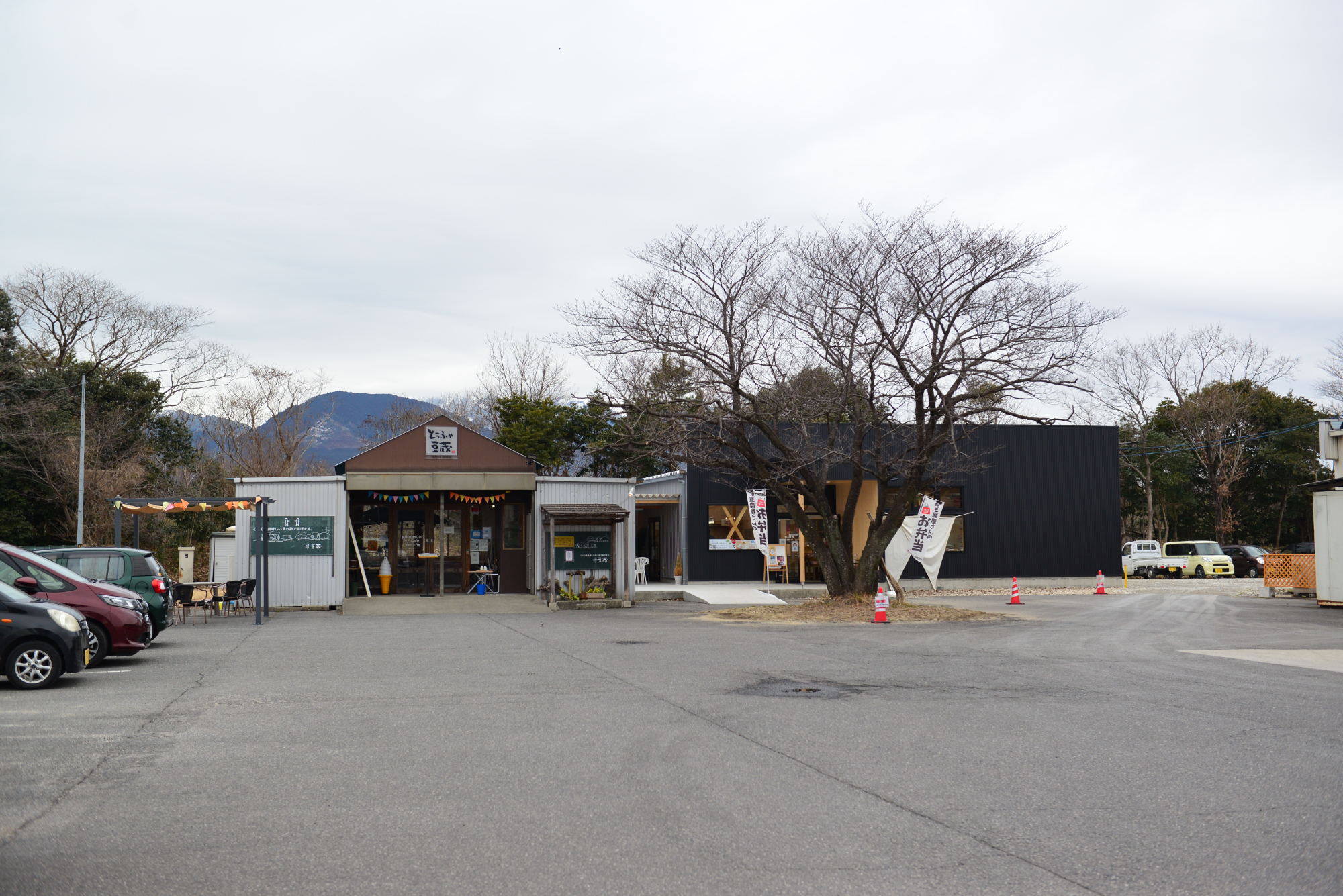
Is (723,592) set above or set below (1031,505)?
below

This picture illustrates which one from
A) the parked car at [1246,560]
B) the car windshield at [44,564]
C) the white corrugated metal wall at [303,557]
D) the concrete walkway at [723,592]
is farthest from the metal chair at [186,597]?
the parked car at [1246,560]

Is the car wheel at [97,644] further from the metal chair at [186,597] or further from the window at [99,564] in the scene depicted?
the metal chair at [186,597]

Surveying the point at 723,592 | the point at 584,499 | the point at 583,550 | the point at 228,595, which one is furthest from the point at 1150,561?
the point at 228,595

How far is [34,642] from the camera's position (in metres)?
11.1

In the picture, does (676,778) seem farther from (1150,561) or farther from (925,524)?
(1150,561)

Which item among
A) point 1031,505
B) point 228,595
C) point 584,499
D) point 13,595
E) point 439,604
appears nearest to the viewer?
point 13,595

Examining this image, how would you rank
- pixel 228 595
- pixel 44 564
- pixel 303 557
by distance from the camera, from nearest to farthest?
1. pixel 44 564
2. pixel 228 595
3. pixel 303 557

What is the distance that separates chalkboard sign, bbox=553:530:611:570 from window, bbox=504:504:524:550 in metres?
3.39

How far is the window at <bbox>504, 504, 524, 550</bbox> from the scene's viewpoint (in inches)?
1136

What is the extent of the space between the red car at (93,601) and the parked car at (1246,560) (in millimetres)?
43660

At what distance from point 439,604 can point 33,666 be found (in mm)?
14605

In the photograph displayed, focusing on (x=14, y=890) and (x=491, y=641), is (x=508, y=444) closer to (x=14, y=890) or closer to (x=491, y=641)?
(x=491, y=641)

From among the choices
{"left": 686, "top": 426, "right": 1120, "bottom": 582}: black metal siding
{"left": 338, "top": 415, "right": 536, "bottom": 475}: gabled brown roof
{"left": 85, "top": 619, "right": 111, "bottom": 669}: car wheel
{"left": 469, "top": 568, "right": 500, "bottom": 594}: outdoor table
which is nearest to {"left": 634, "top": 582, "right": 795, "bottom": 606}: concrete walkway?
{"left": 686, "top": 426, "right": 1120, "bottom": 582}: black metal siding

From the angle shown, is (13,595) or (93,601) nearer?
(13,595)
